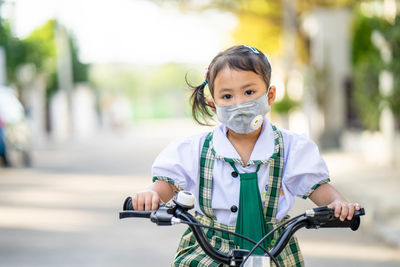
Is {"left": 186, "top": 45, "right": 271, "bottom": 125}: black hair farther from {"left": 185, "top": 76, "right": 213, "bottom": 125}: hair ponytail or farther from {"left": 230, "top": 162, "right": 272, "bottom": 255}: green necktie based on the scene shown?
{"left": 230, "top": 162, "right": 272, "bottom": 255}: green necktie

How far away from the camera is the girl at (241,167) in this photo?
288 cm

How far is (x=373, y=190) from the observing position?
10.9 m

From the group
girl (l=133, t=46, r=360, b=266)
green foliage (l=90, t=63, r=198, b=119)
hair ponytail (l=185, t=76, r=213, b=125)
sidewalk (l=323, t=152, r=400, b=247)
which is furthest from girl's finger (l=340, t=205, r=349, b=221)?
green foliage (l=90, t=63, r=198, b=119)

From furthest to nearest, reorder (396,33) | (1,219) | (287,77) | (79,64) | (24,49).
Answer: (79,64) < (24,49) < (287,77) < (396,33) < (1,219)

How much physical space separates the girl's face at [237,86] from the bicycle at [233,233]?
51 cm

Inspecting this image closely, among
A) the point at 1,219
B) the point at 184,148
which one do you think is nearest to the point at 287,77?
the point at 1,219

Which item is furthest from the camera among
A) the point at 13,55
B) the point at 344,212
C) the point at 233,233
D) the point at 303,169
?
the point at 13,55

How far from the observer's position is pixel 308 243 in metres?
7.80

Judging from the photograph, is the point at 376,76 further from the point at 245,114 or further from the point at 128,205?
the point at 128,205

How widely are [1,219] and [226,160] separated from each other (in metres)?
6.99

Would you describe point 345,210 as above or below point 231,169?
below

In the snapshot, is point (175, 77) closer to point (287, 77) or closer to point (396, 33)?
point (287, 77)

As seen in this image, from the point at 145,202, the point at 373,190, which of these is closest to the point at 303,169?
the point at 145,202

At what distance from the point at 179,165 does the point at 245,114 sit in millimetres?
348
